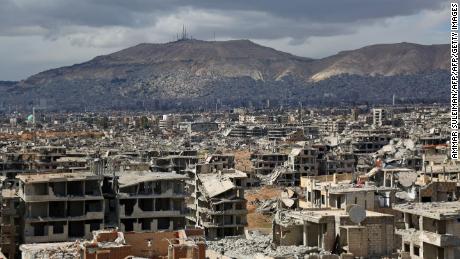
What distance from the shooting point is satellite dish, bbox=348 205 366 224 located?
34188 mm

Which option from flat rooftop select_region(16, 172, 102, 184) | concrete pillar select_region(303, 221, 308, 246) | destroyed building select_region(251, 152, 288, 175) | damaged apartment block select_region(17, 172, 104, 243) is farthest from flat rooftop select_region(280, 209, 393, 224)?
destroyed building select_region(251, 152, 288, 175)

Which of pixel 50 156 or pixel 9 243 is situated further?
pixel 50 156

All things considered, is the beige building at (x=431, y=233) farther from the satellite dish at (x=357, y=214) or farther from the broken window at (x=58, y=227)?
the broken window at (x=58, y=227)

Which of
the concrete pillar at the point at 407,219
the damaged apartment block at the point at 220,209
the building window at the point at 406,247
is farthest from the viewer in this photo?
the damaged apartment block at the point at 220,209

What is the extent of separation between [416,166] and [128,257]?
59.0 metres

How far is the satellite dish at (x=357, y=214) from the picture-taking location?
34.2 meters

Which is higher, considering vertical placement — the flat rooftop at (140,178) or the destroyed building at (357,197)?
the flat rooftop at (140,178)

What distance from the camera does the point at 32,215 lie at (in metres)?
38.9

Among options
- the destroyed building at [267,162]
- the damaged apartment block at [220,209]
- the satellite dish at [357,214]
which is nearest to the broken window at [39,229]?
the damaged apartment block at [220,209]

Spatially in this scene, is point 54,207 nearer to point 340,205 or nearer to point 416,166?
point 340,205

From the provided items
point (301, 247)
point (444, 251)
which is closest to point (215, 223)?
point (301, 247)

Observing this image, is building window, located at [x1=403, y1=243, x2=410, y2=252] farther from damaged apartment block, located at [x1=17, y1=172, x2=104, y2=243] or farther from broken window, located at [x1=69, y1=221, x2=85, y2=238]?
broken window, located at [x1=69, y1=221, x2=85, y2=238]

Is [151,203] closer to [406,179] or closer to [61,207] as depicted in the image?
[61,207]

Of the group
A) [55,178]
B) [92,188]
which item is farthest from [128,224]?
[55,178]
